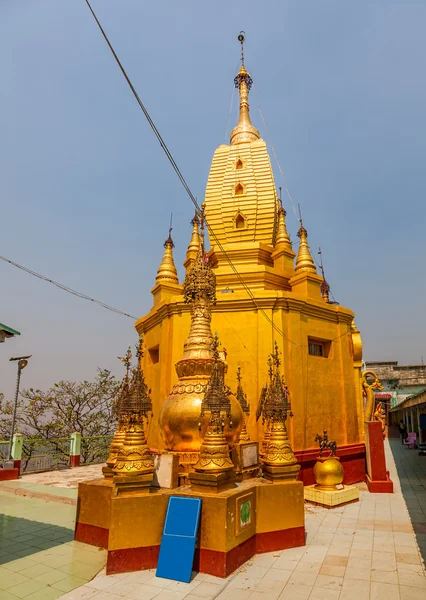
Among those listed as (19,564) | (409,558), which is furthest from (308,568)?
(19,564)

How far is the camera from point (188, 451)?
27.8 ft

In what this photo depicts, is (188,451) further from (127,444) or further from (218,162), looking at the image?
(218,162)

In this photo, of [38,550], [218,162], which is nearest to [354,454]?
[38,550]

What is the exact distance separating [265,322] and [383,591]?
9.55m

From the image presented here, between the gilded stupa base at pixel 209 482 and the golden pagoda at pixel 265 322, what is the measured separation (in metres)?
A: 5.64

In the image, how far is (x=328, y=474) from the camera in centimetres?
1222

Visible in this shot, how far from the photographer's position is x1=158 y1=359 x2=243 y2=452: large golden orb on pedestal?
332 inches

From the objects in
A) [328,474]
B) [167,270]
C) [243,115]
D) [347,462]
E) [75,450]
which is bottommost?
[75,450]

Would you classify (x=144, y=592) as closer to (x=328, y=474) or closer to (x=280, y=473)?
(x=280, y=473)

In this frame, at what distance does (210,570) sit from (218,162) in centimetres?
1914

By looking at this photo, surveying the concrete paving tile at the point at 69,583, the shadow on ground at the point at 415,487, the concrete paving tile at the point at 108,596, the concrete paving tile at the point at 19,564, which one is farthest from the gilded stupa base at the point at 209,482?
the shadow on ground at the point at 415,487

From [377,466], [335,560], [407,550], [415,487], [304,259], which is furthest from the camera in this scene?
[304,259]

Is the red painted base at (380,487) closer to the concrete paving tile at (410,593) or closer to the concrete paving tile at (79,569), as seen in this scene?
the concrete paving tile at (410,593)

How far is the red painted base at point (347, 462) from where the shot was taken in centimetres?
1371
